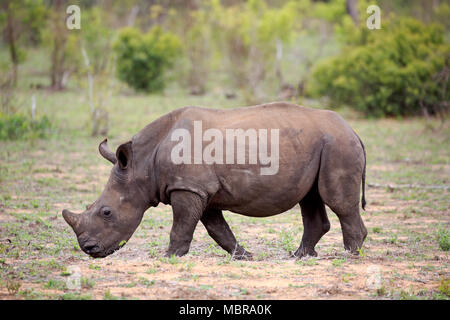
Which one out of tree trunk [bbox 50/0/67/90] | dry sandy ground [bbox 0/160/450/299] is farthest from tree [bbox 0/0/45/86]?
dry sandy ground [bbox 0/160/450/299]

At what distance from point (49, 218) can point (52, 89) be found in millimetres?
16524

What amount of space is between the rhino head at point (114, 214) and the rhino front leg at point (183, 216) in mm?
410

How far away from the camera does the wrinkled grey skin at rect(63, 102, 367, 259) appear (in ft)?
22.6

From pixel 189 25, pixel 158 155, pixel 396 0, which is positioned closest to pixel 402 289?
pixel 158 155

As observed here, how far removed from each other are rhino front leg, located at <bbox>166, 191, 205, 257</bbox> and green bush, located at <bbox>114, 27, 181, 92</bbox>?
1893 cm

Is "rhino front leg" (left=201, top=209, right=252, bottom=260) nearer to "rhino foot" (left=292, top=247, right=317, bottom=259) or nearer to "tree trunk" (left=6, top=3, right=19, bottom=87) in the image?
"rhino foot" (left=292, top=247, right=317, bottom=259)

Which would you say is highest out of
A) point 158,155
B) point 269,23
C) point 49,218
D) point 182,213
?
point 269,23

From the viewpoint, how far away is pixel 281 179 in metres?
6.94

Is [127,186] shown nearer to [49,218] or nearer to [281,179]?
[281,179]

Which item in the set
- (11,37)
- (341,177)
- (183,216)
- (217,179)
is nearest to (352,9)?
(11,37)

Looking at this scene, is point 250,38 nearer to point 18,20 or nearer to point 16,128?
point 18,20

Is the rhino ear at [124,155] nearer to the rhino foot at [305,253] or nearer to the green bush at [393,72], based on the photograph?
the rhino foot at [305,253]

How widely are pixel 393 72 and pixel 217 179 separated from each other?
14021 mm

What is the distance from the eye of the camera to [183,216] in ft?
22.6
